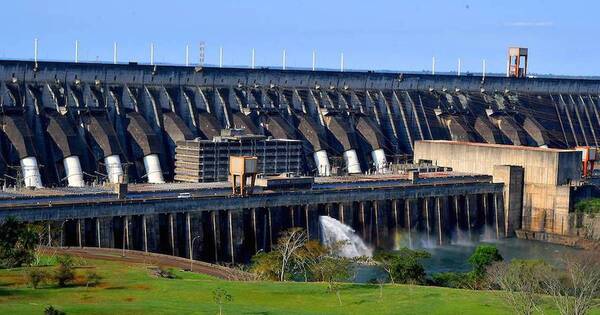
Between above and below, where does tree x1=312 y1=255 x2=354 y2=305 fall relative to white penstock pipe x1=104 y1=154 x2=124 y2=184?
below

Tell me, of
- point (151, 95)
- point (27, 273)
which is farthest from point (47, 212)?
point (151, 95)

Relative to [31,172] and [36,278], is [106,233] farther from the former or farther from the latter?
[36,278]

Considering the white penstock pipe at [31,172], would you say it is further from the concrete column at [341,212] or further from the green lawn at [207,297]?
the green lawn at [207,297]

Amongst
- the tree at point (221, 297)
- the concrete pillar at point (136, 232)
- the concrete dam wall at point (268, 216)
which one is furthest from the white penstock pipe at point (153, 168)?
the tree at point (221, 297)

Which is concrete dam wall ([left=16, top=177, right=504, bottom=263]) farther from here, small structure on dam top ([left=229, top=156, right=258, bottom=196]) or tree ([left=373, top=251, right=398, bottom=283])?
tree ([left=373, top=251, right=398, bottom=283])

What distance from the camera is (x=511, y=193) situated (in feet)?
437

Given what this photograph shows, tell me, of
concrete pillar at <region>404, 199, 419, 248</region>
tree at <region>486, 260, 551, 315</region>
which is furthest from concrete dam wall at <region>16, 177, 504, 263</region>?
tree at <region>486, 260, 551, 315</region>

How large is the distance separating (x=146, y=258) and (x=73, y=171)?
102 feet

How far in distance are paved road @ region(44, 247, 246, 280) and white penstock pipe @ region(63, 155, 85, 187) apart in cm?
2446

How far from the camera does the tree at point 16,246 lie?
76.9 meters

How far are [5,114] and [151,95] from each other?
2138 centimetres

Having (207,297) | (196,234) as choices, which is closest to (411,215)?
(196,234)

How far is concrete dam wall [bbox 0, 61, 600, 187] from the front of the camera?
396ft

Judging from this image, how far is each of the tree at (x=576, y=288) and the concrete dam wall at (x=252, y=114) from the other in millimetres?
41742
